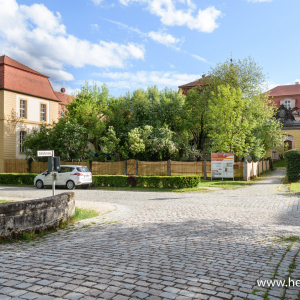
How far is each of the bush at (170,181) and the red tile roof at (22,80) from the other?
66.5 feet

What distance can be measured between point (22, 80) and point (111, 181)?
1966 centimetres

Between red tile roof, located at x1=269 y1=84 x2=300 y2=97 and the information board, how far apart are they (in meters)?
36.4

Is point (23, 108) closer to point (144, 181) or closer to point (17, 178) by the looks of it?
Answer: point (17, 178)

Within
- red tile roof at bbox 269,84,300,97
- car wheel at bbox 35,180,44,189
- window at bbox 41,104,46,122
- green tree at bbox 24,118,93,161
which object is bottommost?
car wheel at bbox 35,180,44,189

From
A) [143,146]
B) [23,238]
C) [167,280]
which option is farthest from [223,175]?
[167,280]

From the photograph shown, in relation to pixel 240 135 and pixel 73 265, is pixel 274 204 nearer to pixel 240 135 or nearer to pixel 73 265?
pixel 73 265

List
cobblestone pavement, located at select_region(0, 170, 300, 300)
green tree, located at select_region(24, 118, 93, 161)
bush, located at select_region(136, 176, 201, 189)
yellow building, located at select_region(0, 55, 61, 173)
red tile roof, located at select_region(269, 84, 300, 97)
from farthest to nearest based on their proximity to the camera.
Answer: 1. red tile roof, located at select_region(269, 84, 300, 97)
2. yellow building, located at select_region(0, 55, 61, 173)
3. green tree, located at select_region(24, 118, 93, 161)
4. bush, located at select_region(136, 176, 201, 189)
5. cobblestone pavement, located at select_region(0, 170, 300, 300)

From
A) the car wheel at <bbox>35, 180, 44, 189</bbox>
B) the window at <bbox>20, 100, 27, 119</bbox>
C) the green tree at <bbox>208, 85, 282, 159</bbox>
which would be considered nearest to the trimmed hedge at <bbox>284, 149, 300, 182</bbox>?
the green tree at <bbox>208, 85, 282, 159</bbox>

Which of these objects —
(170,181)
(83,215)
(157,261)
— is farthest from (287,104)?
(157,261)

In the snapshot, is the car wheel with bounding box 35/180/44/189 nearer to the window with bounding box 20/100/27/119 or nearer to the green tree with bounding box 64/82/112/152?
the green tree with bounding box 64/82/112/152

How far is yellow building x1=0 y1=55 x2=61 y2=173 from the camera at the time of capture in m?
33.5

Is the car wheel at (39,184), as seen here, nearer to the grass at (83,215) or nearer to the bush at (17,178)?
the bush at (17,178)

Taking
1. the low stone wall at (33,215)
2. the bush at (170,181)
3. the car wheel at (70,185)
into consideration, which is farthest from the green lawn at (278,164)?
the low stone wall at (33,215)

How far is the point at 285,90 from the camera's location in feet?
192
